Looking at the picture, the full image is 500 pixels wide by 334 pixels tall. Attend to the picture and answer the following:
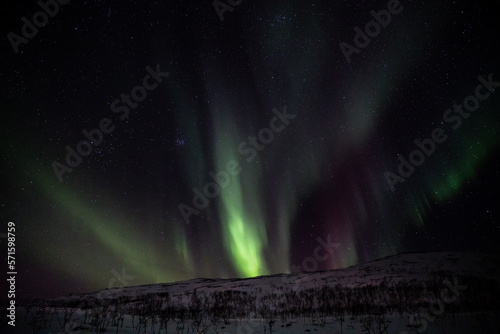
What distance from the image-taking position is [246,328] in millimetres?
8086

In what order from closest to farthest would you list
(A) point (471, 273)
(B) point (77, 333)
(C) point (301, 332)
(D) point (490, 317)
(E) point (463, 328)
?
(B) point (77, 333)
(E) point (463, 328)
(C) point (301, 332)
(D) point (490, 317)
(A) point (471, 273)

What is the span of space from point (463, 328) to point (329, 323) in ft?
12.1

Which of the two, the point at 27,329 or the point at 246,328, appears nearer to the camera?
the point at 27,329

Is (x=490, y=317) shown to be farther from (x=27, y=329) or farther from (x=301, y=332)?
(x=27, y=329)

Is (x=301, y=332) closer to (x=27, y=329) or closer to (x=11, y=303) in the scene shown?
(x=27, y=329)

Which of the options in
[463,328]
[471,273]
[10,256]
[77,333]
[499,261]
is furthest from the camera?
[499,261]

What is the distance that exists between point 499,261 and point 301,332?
54739 mm

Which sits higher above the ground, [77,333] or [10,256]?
[10,256]

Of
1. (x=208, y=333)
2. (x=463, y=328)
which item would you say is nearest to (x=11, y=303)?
(x=208, y=333)

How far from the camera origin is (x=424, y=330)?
272 inches

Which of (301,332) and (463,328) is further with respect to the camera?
(301,332)

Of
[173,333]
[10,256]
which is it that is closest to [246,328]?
[173,333]

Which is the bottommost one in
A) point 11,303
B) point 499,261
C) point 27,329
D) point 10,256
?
point 27,329

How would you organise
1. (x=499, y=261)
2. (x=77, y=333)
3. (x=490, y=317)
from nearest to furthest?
(x=77, y=333)
(x=490, y=317)
(x=499, y=261)
